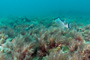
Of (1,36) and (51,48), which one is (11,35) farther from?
(51,48)

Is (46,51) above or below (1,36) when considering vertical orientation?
below

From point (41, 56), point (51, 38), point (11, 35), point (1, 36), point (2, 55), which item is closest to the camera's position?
point (2, 55)

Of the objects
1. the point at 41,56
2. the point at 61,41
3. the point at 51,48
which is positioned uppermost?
the point at 61,41

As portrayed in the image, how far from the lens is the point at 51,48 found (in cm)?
340

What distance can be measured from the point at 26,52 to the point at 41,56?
0.48 meters

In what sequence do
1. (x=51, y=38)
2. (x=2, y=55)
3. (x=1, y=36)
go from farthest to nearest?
(x=1, y=36), (x=51, y=38), (x=2, y=55)

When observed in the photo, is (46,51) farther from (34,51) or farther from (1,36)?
(1,36)

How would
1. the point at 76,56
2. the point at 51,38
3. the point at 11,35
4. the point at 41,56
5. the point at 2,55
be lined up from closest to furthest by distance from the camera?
the point at 76,56 → the point at 2,55 → the point at 41,56 → the point at 51,38 → the point at 11,35

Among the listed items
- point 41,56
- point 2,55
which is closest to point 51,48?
point 41,56

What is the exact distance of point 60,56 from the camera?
2.54 metres

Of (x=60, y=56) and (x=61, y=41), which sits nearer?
(x=60, y=56)

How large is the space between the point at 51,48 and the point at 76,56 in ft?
3.65

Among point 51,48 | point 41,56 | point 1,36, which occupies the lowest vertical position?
point 41,56

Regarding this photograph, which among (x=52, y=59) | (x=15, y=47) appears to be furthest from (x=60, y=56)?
(x=15, y=47)
